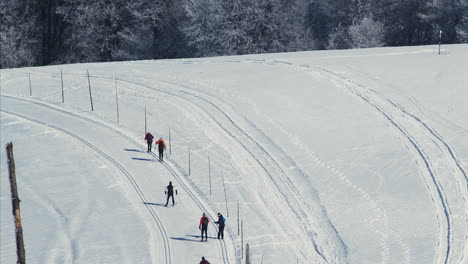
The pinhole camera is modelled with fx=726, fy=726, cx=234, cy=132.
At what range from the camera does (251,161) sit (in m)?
35.9

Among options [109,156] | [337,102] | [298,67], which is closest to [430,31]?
[298,67]

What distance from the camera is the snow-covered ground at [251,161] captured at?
28.8 m

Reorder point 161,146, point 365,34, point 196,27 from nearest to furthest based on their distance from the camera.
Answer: point 161,146
point 196,27
point 365,34

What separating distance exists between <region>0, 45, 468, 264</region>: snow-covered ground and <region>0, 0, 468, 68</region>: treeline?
14.2 meters

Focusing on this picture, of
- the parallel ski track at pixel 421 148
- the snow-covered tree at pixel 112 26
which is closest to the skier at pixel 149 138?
the parallel ski track at pixel 421 148

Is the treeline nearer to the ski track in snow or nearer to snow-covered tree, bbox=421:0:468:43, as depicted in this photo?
snow-covered tree, bbox=421:0:468:43

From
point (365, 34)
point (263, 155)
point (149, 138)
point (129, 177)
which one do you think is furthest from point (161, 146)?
point (365, 34)

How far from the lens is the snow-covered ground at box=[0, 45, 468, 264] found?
94.4ft

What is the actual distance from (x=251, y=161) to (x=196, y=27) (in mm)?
34255

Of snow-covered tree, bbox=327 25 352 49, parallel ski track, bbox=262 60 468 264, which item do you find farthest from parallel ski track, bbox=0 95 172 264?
snow-covered tree, bbox=327 25 352 49

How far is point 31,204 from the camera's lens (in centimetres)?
3269

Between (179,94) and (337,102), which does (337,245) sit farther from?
(179,94)

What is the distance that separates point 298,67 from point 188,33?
68.2 feet

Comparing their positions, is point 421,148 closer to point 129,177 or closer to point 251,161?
point 251,161
